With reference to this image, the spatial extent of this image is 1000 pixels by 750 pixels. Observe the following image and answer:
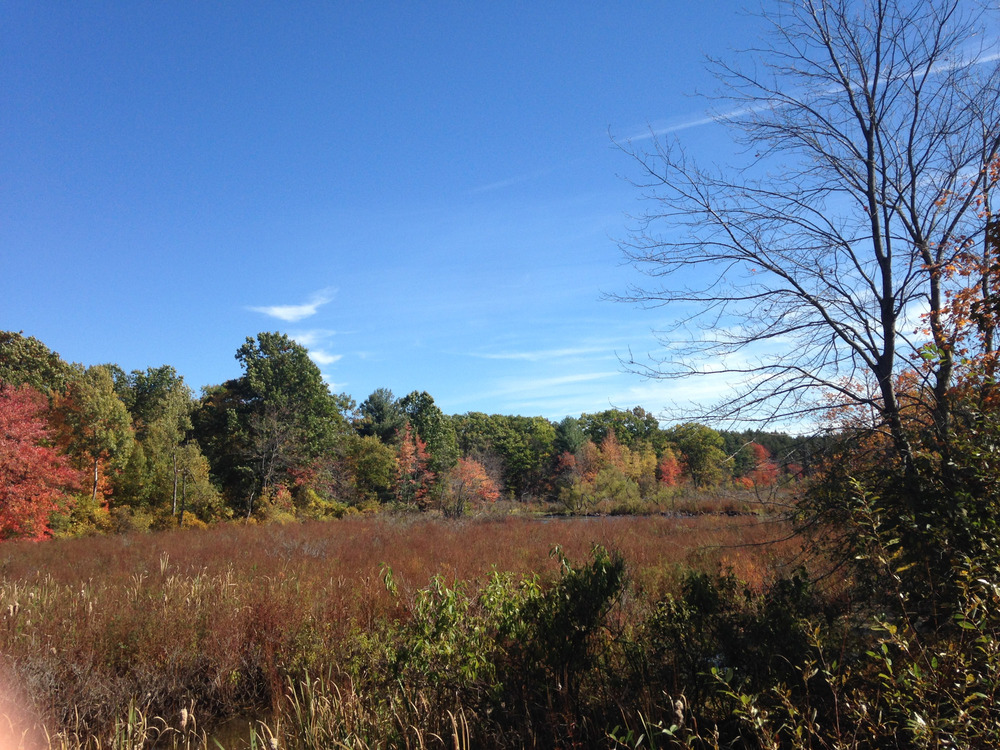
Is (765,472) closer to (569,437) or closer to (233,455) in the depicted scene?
(233,455)

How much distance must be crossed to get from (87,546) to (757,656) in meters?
15.6

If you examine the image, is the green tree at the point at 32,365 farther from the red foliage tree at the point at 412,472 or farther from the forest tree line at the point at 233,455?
the red foliage tree at the point at 412,472

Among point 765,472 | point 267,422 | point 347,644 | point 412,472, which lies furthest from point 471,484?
point 765,472

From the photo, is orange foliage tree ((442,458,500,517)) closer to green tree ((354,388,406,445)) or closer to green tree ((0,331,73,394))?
green tree ((354,388,406,445))

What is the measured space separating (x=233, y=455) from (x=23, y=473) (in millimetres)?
14152

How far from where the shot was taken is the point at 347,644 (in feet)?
20.6

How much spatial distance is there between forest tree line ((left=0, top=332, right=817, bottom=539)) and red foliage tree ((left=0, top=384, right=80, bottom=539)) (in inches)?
2.0

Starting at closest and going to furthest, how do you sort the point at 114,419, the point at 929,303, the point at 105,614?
the point at 929,303 → the point at 105,614 → the point at 114,419

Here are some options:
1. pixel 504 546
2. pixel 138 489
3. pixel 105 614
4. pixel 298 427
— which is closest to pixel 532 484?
pixel 298 427

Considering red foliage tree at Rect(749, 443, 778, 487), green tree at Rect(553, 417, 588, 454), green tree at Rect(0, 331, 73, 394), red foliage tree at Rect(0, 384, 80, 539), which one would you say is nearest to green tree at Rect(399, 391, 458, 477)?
green tree at Rect(553, 417, 588, 454)

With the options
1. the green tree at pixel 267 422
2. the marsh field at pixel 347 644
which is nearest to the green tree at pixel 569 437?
the green tree at pixel 267 422

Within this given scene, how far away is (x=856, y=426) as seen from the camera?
16.4 feet

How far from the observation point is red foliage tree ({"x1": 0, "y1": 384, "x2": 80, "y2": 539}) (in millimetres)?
19297

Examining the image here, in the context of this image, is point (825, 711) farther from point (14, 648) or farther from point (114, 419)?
point (114, 419)
